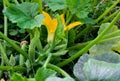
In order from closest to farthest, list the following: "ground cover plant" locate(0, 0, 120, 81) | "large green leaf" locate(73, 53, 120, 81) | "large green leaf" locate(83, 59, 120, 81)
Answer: "large green leaf" locate(83, 59, 120, 81)
"large green leaf" locate(73, 53, 120, 81)
"ground cover plant" locate(0, 0, 120, 81)

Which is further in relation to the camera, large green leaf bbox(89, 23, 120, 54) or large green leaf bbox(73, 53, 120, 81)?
large green leaf bbox(89, 23, 120, 54)

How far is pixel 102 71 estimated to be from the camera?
88cm

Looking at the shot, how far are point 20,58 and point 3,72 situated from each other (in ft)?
0.31

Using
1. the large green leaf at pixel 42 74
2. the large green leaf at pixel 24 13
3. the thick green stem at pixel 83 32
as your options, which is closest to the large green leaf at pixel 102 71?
the large green leaf at pixel 42 74

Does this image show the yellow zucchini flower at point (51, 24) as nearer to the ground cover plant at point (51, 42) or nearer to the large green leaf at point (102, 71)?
the ground cover plant at point (51, 42)

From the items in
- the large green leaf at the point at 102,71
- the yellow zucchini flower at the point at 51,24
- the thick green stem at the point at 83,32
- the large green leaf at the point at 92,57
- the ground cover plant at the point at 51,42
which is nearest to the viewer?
the large green leaf at the point at 102,71

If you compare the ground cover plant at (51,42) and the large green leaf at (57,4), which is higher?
the large green leaf at (57,4)

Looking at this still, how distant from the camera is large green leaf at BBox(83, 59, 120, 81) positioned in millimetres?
881

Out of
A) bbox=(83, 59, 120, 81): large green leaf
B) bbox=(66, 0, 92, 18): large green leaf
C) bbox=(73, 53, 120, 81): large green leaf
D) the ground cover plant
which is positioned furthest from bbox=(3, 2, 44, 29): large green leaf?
bbox=(83, 59, 120, 81): large green leaf

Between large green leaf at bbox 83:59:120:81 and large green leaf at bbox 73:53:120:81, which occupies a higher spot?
large green leaf at bbox 83:59:120:81

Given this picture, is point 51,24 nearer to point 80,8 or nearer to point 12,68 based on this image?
point 80,8

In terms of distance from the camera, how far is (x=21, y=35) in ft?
5.21

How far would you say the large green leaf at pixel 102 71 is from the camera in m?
0.88

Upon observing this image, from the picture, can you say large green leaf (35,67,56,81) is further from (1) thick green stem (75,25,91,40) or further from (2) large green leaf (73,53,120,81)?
(1) thick green stem (75,25,91,40)
